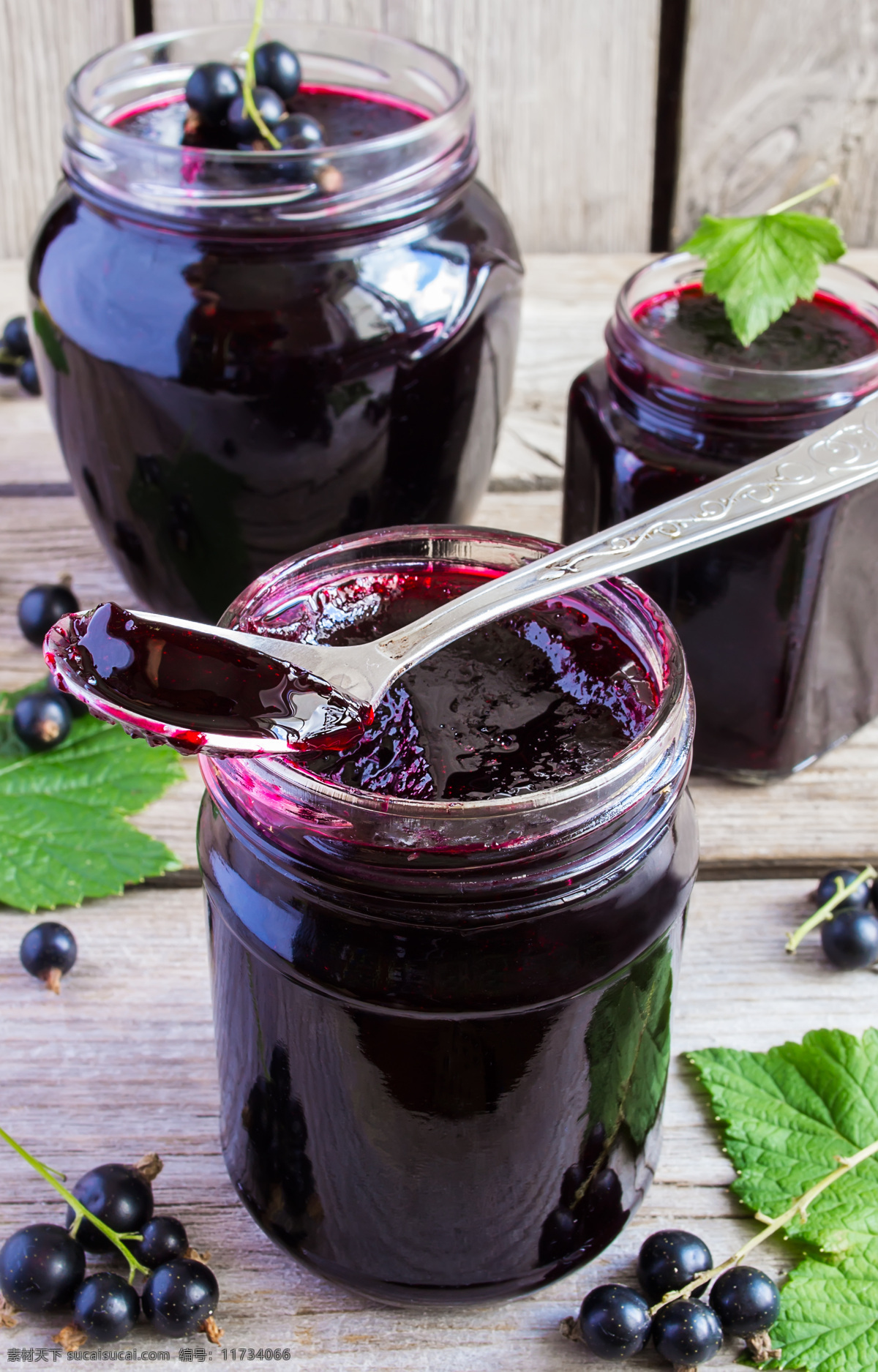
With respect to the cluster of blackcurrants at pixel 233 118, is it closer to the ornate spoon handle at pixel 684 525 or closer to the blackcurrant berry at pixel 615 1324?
the ornate spoon handle at pixel 684 525

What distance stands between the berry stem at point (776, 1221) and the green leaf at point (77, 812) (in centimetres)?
52

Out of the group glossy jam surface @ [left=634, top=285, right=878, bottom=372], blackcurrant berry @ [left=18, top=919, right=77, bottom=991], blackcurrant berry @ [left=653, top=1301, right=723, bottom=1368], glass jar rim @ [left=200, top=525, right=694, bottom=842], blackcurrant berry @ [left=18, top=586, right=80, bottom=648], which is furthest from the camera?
blackcurrant berry @ [left=18, top=586, right=80, bottom=648]

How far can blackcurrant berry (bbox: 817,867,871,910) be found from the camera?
1.14 meters

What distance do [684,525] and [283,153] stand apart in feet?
1.46

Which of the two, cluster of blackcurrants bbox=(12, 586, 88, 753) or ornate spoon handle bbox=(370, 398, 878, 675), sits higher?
ornate spoon handle bbox=(370, 398, 878, 675)

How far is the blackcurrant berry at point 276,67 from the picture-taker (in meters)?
1.28

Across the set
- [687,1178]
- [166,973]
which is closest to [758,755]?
[687,1178]

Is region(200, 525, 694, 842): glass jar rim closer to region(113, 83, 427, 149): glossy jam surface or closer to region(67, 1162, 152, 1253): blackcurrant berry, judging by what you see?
region(67, 1162, 152, 1253): blackcurrant berry

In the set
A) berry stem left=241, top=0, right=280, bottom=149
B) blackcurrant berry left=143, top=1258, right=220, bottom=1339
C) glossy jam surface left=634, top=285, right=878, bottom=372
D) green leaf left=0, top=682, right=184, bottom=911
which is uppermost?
berry stem left=241, top=0, right=280, bottom=149

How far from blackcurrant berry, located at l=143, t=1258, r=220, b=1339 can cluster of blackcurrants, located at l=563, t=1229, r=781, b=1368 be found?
214mm

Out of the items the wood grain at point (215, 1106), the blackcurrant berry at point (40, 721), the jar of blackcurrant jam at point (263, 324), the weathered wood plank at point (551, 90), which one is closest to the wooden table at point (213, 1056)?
the wood grain at point (215, 1106)

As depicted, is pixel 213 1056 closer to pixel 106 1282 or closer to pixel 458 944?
pixel 106 1282

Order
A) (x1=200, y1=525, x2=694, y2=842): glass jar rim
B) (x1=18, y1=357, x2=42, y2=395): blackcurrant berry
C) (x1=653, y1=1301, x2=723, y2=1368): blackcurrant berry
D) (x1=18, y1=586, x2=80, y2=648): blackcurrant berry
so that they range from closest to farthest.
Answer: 1. (x1=200, y1=525, x2=694, y2=842): glass jar rim
2. (x1=653, y1=1301, x2=723, y2=1368): blackcurrant berry
3. (x1=18, y1=586, x2=80, y2=648): blackcurrant berry
4. (x1=18, y1=357, x2=42, y2=395): blackcurrant berry

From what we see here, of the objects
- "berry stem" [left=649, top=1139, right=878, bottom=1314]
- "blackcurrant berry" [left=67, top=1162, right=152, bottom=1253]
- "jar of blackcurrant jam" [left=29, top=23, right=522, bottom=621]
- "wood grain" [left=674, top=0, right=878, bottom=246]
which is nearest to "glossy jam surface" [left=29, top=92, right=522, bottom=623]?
"jar of blackcurrant jam" [left=29, top=23, right=522, bottom=621]
